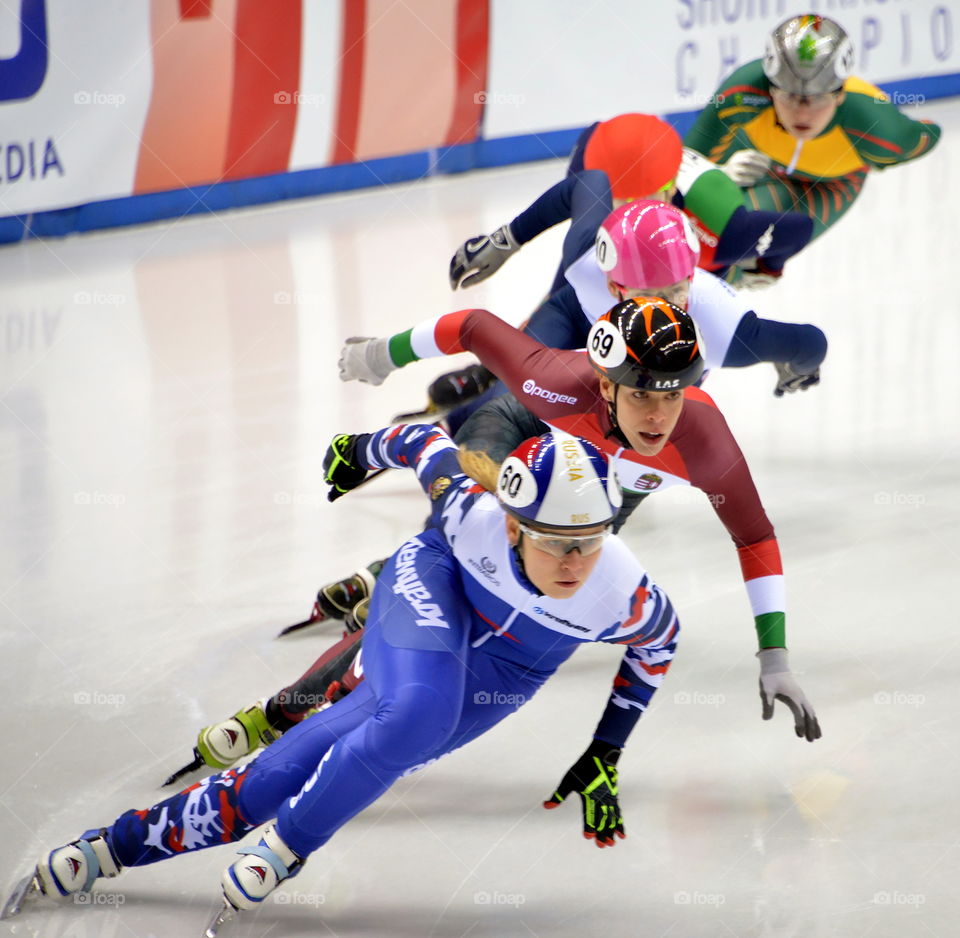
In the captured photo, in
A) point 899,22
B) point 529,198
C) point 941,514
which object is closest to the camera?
point 941,514

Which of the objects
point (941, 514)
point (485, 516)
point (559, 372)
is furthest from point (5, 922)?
point (941, 514)

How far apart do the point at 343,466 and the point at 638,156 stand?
1491mm

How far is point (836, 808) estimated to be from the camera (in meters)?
3.26

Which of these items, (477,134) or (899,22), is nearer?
(477,134)

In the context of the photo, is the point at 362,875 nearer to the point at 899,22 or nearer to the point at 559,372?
the point at 559,372

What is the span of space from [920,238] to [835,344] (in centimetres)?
A: 233

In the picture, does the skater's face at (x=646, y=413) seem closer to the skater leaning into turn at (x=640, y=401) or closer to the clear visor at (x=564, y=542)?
the skater leaning into turn at (x=640, y=401)

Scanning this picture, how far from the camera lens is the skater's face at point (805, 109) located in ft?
16.3
